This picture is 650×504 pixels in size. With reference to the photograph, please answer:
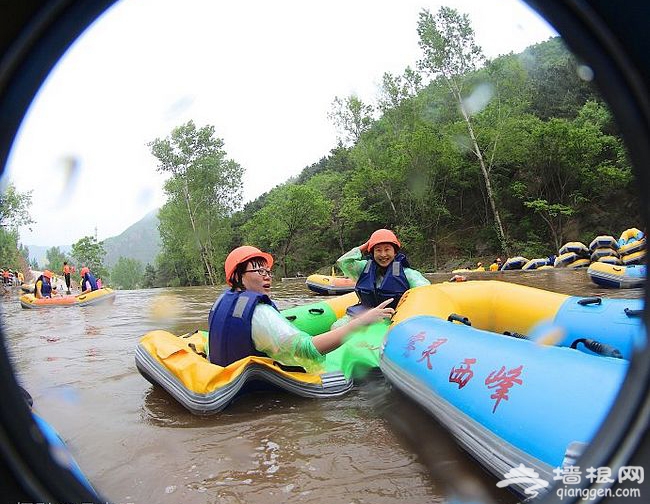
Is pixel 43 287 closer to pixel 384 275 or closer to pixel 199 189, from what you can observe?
pixel 199 189

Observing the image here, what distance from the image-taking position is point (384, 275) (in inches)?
146

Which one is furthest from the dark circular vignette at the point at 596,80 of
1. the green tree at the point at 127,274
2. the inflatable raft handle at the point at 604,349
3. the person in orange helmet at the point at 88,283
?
the green tree at the point at 127,274

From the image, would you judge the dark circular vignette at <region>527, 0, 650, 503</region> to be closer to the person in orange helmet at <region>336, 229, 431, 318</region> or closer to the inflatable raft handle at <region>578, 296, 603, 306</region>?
the inflatable raft handle at <region>578, 296, 603, 306</region>

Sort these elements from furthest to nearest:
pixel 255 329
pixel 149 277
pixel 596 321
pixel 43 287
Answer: pixel 149 277, pixel 43 287, pixel 596 321, pixel 255 329

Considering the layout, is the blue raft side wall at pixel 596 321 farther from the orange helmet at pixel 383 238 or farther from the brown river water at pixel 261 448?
the orange helmet at pixel 383 238

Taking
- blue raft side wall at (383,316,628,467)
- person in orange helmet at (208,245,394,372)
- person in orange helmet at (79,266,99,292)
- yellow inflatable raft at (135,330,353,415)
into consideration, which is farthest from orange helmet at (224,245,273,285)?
person in orange helmet at (79,266,99,292)

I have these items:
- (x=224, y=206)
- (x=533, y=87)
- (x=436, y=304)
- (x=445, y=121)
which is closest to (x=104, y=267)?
(x=224, y=206)

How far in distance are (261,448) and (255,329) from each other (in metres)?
0.72

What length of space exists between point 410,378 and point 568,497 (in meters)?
1.58

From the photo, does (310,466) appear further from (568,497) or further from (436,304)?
(436,304)

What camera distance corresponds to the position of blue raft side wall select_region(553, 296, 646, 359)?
2379 millimetres

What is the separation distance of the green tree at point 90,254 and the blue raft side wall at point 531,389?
17.4m

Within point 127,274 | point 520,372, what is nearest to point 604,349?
A: point 520,372

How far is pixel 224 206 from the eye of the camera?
55.2ft
